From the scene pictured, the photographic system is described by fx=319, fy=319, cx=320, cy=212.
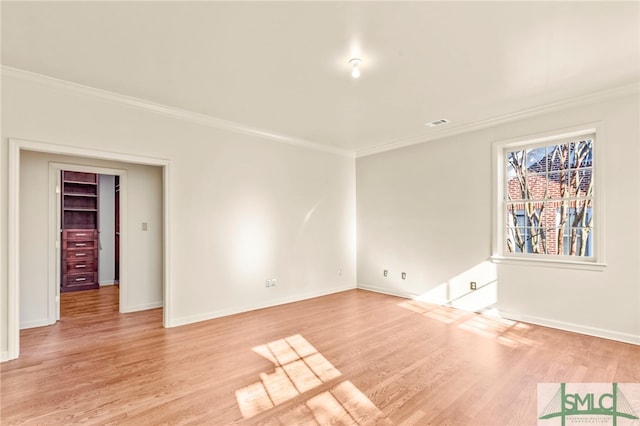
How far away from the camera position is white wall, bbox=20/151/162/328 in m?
3.95

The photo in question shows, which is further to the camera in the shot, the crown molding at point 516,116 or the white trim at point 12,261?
the crown molding at point 516,116

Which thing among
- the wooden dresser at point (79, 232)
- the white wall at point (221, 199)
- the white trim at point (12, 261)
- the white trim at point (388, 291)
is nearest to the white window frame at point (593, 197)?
the white trim at point (388, 291)

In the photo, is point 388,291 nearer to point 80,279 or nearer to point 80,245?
point 80,279

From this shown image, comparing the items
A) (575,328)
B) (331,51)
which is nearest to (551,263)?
(575,328)

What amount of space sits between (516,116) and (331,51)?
2862mm

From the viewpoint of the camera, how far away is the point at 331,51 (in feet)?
9.02

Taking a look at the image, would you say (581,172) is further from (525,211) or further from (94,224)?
(94,224)

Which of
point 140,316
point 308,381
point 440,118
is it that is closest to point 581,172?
point 440,118

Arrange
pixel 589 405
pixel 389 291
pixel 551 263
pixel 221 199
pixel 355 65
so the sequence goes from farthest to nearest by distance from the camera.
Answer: pixel 389 291 < pixel 221 199 < pixel 551 263 < pixel 355 65 < pixel 589 405

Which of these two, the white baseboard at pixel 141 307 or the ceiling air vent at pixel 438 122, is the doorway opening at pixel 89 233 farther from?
the ceiling air vent at pixel 438 122

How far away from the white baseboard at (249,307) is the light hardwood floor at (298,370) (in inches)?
5.3

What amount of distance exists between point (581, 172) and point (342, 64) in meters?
3.19

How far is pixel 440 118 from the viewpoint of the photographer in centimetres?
446

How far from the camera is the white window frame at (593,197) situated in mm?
3588
